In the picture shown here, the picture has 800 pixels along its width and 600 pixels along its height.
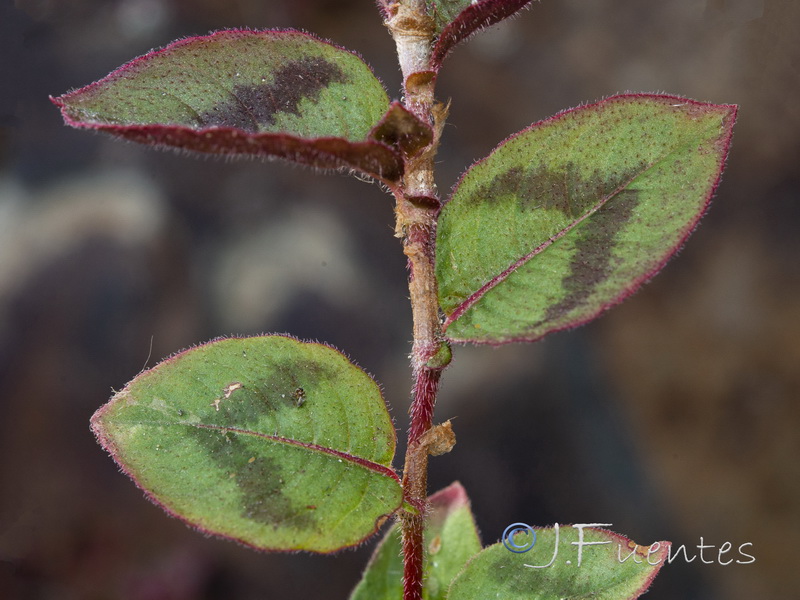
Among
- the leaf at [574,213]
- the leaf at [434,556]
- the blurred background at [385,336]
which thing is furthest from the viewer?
the blurred background at [385,336]

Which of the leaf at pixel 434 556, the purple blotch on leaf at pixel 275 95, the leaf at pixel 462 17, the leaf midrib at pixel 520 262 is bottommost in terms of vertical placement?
the leaf at pixel 434 556

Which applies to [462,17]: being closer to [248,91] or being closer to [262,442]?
[248,91]

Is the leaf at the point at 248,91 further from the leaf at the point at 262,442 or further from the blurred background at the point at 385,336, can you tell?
the blurred background at the point at 385,336

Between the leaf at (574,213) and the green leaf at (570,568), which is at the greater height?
the leaf at (574,213)

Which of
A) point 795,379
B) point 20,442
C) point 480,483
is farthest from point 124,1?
point 795,379

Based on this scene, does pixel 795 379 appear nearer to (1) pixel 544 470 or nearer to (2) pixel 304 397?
(1) pixel 544 470

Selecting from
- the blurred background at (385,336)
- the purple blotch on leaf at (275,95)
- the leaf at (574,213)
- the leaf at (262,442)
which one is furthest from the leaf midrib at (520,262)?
the blurred background at (385,336)

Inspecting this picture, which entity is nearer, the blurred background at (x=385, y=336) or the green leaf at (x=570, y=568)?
the green leaf at (x=570, y=568)
